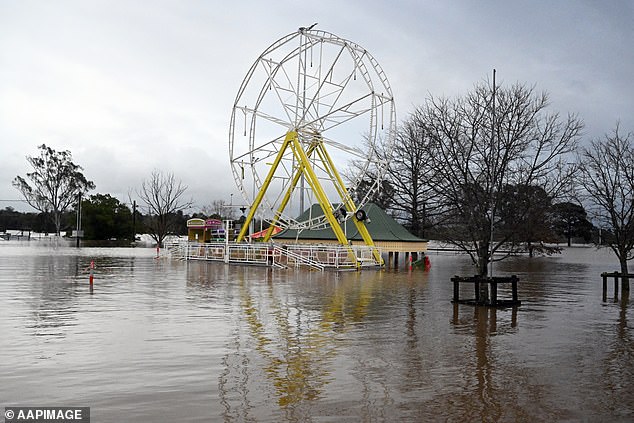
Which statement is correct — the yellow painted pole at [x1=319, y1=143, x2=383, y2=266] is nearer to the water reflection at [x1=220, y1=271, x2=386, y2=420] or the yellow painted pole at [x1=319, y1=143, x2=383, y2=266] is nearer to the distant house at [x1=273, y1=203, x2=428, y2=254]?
the distant house at [x1=273, y1=203, x2=428, y2=254]

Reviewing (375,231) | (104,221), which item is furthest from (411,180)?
(104,221)

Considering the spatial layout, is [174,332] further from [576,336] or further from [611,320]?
[611,320]

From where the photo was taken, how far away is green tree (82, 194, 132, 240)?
260ft

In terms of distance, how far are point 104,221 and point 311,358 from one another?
2963 inches

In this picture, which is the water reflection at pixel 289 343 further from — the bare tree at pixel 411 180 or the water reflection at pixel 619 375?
the bare tree at pixel 411 180

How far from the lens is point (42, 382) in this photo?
7383 millimetres

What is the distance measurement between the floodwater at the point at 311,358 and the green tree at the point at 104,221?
64776mm

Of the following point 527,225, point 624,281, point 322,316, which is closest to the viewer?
point 322,316

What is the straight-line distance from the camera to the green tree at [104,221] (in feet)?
260

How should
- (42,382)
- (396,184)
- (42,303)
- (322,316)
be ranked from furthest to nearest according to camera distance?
(396,184) < (42,303) < (322,316) < (42,382)

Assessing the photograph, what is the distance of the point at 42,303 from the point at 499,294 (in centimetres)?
1375

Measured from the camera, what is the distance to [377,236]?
38031mm

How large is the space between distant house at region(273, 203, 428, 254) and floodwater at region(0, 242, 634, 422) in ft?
64.7

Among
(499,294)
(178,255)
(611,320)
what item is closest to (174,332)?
(611,320)
